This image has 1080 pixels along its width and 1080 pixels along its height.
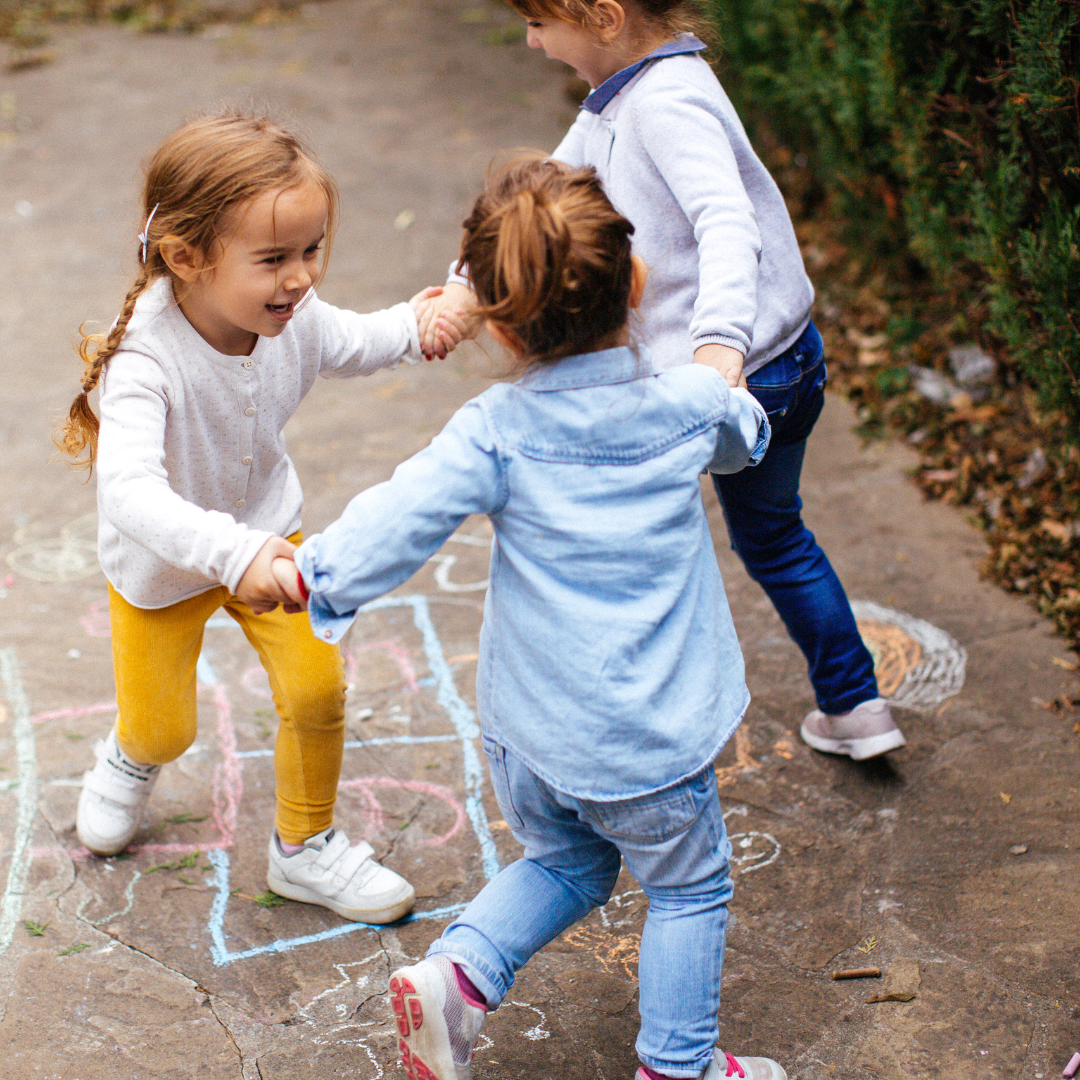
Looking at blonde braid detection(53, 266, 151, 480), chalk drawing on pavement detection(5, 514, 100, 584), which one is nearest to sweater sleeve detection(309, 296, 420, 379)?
blonde braid detection(53, 266, 151, 480)

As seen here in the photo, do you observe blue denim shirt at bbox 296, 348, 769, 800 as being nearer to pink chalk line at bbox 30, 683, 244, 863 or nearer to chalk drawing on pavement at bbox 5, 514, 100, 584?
pink chalk line at bbox 30, 683, 244, 863

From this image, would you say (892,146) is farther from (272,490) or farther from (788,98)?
(272,490)

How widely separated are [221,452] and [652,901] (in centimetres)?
101

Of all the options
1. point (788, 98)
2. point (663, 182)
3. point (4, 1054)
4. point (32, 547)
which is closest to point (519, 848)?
point (4, 1054)

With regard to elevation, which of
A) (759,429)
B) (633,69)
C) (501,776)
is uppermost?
(633,69)

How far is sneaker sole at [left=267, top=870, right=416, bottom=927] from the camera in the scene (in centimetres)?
211

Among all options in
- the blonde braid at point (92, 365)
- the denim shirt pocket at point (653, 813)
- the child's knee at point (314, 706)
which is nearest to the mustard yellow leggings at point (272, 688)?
the child's knee at point (314, 706)

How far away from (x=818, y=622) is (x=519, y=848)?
0.74m

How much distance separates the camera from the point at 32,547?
11.1 feet

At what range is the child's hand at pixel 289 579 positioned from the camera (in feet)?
5.08

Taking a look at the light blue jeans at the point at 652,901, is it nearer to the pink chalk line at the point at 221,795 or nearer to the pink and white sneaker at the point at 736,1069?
the pink and white sneaker at the point at 736,1069

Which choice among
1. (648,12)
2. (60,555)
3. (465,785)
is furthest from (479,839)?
(60,555)

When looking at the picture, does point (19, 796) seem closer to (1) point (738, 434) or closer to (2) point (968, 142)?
(1) point (738, 434)

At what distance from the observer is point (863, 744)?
2375mm
